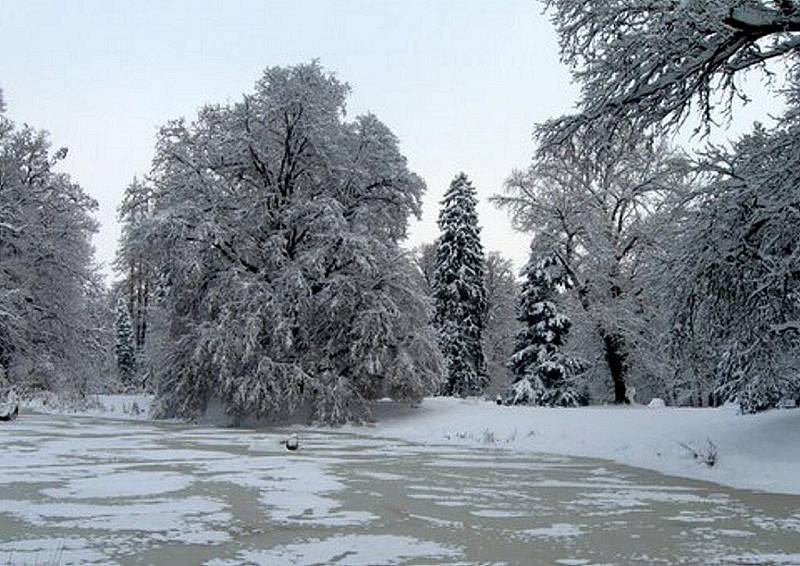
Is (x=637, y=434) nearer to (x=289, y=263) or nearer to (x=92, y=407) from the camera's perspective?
(x=289, y=263)

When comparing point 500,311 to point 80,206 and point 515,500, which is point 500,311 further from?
point 515,500

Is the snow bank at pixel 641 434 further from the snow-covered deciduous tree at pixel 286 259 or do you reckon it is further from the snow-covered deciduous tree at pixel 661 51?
the snow-covered deciduous tree at pixel 661 51

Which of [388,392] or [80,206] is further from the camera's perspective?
[80,206]

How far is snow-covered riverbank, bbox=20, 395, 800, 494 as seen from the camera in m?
13.8

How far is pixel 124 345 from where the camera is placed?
6762 centimetres

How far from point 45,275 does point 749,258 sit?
85.4 feet

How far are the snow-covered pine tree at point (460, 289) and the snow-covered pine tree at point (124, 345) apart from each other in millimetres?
28958

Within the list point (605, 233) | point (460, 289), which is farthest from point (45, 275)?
point (460, 289)

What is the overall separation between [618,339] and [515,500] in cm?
2060

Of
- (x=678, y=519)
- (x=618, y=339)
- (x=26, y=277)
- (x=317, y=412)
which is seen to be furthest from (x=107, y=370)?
(x=678, y=519)

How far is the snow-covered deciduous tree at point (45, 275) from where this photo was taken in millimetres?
29375

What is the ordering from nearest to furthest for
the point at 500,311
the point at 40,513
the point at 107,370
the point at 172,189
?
the point at 40,513, the point at 172,189, the point at 107,370, the point at 500,311

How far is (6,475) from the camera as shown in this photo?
37.5ft

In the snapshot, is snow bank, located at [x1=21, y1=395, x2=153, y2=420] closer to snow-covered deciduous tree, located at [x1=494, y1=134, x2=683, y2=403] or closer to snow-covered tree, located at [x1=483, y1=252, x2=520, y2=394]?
snow-covered deciduous tree, located at [x1=494, y1=134, x2=683, y2=403]
